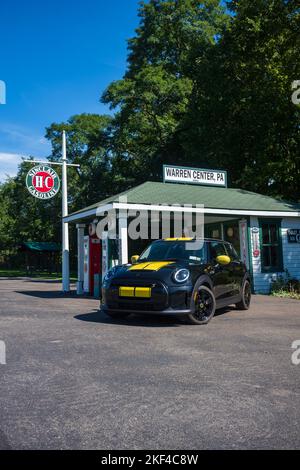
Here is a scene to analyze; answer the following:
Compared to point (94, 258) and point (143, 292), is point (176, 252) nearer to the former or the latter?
point (143, 292)

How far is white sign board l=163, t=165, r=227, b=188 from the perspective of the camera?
1686cm

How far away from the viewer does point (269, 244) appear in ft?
52.4

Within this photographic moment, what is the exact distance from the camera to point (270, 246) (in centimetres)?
1603

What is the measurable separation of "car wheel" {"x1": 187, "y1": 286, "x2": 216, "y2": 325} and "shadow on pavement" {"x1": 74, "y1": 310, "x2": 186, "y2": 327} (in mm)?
349

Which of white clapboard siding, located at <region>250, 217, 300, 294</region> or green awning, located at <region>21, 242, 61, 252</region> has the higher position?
green awning, located at <region>21, 242, 61, 252</region>

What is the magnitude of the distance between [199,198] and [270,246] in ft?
10.5

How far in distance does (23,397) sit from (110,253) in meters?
10.2

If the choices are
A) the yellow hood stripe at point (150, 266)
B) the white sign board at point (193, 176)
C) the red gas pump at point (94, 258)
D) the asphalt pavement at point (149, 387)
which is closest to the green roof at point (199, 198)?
the white sign board at point (193, 176)

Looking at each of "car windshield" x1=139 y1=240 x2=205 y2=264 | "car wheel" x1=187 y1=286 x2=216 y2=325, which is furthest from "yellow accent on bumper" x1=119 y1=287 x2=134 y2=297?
"car windshield" x1=139 y1=240 x2=205 y2=264

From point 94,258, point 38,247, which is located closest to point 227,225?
point 94,258

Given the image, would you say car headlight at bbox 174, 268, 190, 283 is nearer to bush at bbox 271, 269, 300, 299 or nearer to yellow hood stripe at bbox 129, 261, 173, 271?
yellow hood stripe at bbox 129, 261, 173, 271

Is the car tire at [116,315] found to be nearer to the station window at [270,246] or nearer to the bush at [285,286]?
the bush at [285,286]

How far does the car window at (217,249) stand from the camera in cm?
928

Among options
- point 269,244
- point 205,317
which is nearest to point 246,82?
point 269,244
